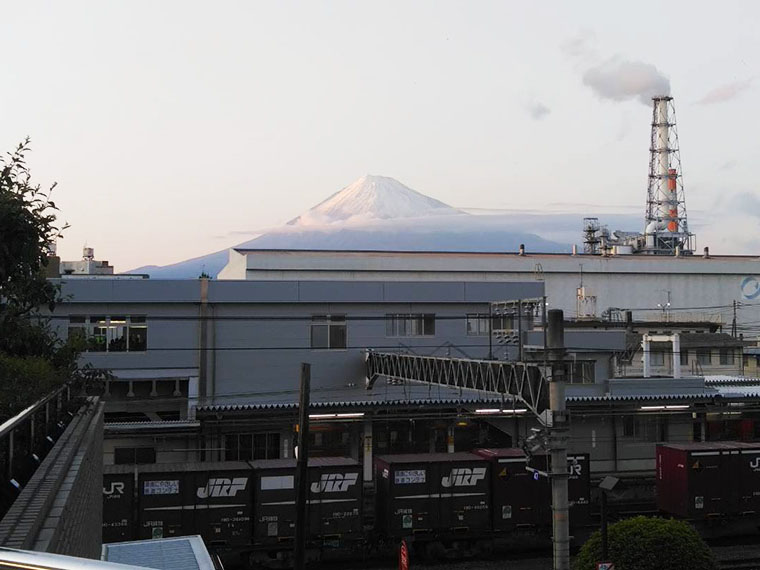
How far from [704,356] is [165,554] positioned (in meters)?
46.1

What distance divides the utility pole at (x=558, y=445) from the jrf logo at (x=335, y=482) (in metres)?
7.84

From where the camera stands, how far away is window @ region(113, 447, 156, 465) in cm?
3444

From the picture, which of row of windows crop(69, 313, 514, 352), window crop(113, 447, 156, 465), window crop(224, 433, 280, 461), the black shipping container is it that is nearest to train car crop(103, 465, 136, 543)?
the black shipping container

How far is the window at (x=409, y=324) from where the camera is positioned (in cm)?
3975

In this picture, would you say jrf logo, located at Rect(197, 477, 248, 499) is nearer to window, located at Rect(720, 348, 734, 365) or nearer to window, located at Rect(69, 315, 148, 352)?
window, located at Rect(69, 315, 148, 352)

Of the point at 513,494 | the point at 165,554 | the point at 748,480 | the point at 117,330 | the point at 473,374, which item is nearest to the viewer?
the point at 165,554

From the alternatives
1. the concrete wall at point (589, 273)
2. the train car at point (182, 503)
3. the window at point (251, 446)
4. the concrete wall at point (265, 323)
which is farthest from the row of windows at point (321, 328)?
the concrete wall at point (589, 273)

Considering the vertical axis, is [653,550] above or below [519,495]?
above

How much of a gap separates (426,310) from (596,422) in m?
9.94

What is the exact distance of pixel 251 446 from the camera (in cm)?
3647

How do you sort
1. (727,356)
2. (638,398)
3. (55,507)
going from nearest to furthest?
(55,507) < (638,398) < (727,356)

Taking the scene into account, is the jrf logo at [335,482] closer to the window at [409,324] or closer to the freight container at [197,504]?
the freight container at [197,504]

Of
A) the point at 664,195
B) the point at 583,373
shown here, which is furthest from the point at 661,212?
the point at 583,373

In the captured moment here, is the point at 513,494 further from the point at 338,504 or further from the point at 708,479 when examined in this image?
the point at 708,479
